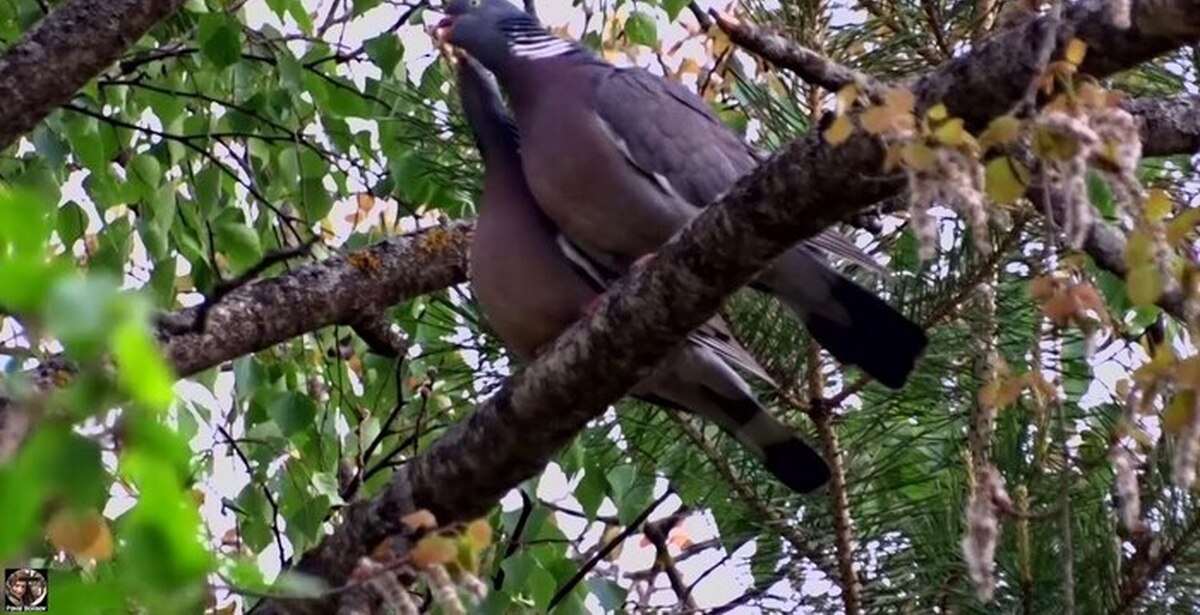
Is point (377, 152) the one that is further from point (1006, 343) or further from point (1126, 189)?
point (1126, 189)

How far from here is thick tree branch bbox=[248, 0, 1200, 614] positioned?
5.25 feet

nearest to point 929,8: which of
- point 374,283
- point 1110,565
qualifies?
point 1110,565

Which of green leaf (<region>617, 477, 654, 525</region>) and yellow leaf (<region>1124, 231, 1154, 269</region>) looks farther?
green leaf (<region>617, 477, 654, 525</region>)

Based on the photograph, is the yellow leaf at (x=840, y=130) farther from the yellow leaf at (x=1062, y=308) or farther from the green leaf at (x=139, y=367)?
the green leaf at (x=139, y=367)

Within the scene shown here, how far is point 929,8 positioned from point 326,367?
1.47 metres

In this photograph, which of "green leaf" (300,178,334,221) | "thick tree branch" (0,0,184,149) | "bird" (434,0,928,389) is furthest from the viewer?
"green leaf" (300,178,334,221)

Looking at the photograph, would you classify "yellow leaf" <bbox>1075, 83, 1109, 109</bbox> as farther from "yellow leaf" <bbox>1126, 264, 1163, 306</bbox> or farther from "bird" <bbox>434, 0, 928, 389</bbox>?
"bird" <bbox>434, 0, 928, 389</bbox>

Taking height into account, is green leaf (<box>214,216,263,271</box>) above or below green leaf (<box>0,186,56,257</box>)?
above

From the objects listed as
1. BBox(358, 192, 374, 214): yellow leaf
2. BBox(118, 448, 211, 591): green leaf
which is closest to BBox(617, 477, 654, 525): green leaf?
BBox(358, 192, 374, 214): yellow leaf

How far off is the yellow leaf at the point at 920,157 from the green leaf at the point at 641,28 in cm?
208

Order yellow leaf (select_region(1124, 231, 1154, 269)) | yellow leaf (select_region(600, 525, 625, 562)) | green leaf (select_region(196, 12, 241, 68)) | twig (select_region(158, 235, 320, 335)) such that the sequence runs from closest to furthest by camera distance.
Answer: yellow leaf (select_region(1124, 231, 1154, 269)) → twig (select_region(158, 235, 320, 335)) → green leaf (select_region(196, 12, 241, 68)) → yellow leaf (select_region(600, 525, 625, 562))

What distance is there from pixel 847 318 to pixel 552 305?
0.48m

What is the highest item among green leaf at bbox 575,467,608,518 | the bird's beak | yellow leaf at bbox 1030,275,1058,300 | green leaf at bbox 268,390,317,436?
the bird's beak

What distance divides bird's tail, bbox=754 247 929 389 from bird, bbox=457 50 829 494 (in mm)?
108
